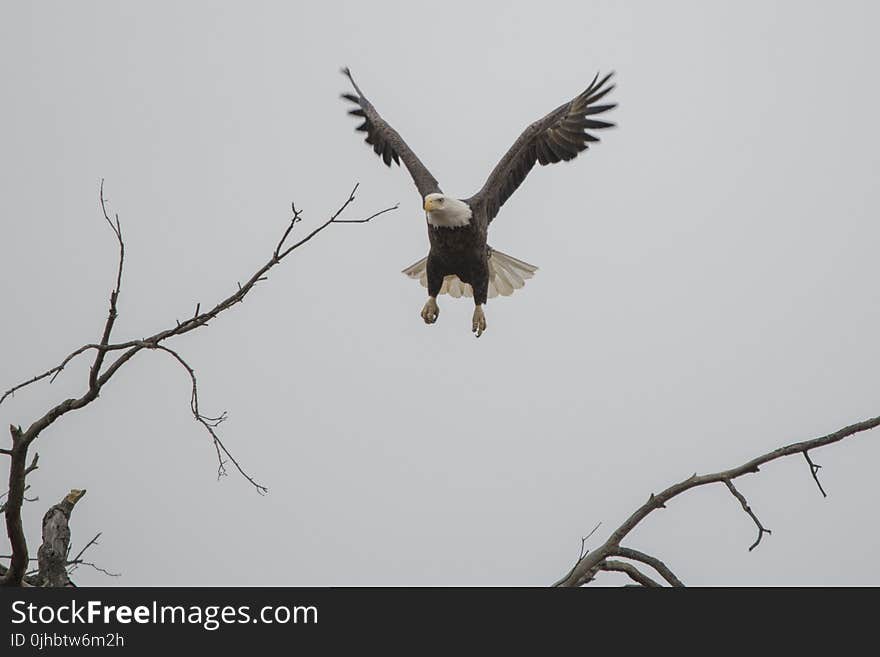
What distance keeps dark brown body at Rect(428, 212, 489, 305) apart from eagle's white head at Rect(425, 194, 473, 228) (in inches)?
1.6

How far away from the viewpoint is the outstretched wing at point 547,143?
25.1 feet

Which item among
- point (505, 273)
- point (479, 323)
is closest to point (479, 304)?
point (479, 323)

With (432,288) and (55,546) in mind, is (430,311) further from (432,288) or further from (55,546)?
(55,546)

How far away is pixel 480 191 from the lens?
768 cm

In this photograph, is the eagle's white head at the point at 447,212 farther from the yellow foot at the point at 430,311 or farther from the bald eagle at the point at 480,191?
the yellow foot at the point at 430,311

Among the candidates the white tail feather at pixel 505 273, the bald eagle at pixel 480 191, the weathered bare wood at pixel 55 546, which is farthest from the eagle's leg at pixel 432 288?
the weathered bare wood at pixel 55 546

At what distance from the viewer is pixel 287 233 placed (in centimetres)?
381

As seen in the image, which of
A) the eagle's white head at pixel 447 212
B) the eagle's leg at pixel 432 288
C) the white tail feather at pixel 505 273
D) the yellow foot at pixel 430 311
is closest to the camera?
the eagle's white head at pixel 447 212

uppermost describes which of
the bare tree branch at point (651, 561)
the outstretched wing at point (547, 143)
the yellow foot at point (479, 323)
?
the outstretched wing at point (547, 143)

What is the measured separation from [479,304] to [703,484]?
13.6ft

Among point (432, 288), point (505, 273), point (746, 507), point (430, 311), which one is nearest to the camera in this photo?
point (746, 507)

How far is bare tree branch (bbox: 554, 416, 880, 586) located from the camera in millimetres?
4004

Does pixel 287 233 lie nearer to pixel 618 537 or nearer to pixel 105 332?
pixel 105 332
